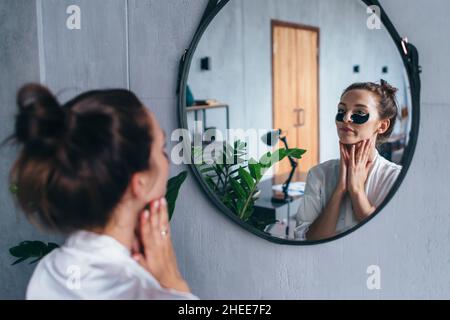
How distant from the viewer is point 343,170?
4.32 ft

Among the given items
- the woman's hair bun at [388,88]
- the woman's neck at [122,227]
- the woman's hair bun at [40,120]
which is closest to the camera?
the woman's hair bun at [40,120]

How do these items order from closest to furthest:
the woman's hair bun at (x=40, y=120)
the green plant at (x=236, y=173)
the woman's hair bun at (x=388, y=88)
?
the woman's hair bun at (x=40, y=120) → the woman's hair bun at (x=388, y=88) → the green plant at (x=236, y=173)

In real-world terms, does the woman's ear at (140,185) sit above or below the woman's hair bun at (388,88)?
below

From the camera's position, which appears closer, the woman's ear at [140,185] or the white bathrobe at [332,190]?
the woman's ear at [140,185]

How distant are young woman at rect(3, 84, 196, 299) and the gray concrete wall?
60 centimetres

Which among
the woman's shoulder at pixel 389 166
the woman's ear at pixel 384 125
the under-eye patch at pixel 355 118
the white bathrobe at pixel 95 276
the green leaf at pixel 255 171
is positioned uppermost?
the under-eye patch at pixel 355 118

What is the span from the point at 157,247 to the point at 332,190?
622 millimetres

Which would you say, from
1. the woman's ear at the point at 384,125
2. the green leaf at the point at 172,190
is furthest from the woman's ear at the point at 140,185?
the woman's ear at the point at 384,125

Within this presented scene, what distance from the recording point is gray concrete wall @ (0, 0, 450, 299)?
1299 millimetres

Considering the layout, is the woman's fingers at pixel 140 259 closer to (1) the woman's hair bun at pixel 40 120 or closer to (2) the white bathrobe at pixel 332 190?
(1) the woman's hair bun at pixel 40 120

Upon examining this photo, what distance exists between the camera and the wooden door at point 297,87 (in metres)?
1.31

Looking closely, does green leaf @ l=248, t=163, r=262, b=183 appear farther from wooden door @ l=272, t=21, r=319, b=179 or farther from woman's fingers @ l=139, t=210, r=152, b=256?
woman's fingers @ l=139, t=210, r=152, b=256

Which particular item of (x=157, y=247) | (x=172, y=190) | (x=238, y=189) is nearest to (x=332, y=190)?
(x=238, y=189)

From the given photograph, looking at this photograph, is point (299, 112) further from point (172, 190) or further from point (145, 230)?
point (145, 230)
